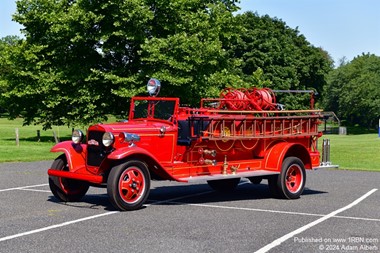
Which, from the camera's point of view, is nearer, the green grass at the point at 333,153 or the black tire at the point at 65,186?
the black tire at the point at 65,186

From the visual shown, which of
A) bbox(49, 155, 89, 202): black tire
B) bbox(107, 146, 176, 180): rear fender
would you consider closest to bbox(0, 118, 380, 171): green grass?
bbox(49, 155, 89, 202): black tire

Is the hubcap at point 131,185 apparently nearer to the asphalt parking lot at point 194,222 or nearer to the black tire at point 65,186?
the asphalt parking lot at point 194,222

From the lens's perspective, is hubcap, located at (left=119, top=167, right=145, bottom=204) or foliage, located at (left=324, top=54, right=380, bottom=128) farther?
foliage, located at (left=324, top=54, right=380, bottom=128)

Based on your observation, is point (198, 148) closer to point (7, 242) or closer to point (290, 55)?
point (7, 242)

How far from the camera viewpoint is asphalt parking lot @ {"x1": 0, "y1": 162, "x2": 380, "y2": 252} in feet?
21.5

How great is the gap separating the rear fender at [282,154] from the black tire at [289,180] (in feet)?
0.51

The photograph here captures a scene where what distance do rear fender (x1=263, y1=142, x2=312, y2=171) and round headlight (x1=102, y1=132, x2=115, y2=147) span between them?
3.38m

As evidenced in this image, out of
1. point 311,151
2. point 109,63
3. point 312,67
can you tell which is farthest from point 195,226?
point 312,67

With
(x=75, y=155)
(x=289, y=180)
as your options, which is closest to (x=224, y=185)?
(x=289, y=180)

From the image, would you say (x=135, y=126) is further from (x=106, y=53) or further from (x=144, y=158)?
(x=106, y=53)

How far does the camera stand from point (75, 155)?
982 centimetres

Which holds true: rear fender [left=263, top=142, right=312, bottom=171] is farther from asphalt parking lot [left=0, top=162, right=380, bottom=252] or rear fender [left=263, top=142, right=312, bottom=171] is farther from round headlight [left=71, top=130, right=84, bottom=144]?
round headlight [left=71, top=130, right=84, bottom=144]

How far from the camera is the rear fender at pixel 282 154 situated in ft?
35.1

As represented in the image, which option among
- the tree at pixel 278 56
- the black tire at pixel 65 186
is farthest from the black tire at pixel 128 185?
the tree at pixel 278 56
